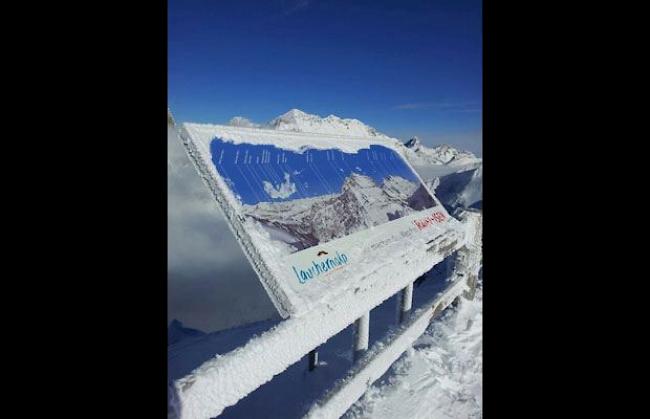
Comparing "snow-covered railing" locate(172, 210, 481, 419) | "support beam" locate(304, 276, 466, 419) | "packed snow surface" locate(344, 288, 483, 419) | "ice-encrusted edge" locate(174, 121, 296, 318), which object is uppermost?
"ice-encrusted edge" locate(174, 121, 296, 318)

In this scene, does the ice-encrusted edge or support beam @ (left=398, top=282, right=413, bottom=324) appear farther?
support beam @ (left=398, top=282, right=413, bottom=324)

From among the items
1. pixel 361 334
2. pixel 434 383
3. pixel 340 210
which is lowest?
pixel 434 383

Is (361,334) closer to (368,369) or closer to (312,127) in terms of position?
(368,369)

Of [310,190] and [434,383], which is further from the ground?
[310,190]

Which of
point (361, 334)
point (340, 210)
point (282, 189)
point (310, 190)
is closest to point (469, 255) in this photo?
point (361, 334)

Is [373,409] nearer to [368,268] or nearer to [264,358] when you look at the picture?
[368,268]

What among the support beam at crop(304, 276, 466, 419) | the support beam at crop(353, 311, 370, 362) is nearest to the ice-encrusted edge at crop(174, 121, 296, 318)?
the support beam at crop(304, 276, 466, 419)

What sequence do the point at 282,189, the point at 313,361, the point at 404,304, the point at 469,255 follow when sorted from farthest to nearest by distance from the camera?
the point at 469,255 → the point at 404,304 → the point at 313,361 → the point at 282,189

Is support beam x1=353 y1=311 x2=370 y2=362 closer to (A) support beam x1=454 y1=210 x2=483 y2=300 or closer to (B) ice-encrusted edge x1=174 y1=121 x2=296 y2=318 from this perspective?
(B) ice-encrusted edge x1=174 y1=121 x2=296 y2=318
